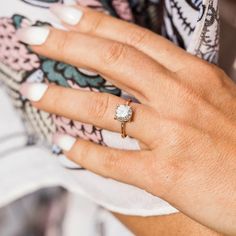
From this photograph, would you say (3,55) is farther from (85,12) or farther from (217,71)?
(217,71)

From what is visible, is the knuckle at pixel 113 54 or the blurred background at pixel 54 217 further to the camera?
the blurred background at pixel 54 217

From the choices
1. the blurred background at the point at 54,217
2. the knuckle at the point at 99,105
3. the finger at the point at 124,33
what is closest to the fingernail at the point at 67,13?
the finger at the point at 124,33

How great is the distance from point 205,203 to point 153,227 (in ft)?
0.35

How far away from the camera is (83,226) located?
804 millimetres

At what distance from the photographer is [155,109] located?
631 mm

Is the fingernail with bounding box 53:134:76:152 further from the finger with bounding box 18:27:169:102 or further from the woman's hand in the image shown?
the finger with bounding box 18:27:169:102

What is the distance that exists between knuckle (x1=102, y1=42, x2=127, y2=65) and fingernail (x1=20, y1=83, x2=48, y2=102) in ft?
0.33

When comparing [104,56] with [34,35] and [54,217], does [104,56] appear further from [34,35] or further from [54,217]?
[54,217]

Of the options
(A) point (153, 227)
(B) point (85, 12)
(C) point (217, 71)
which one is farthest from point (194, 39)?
(A) point (153, 227)

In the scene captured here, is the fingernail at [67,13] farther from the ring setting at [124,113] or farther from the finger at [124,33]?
the ring setting at [124,113]

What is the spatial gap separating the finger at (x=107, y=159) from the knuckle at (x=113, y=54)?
123 millimetres

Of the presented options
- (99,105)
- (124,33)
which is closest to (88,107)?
(99,105)

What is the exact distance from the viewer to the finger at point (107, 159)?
63cm

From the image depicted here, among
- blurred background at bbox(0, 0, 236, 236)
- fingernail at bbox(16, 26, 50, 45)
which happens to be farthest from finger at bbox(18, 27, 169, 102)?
blurred background at bbox(0, 0, 236, 236)
